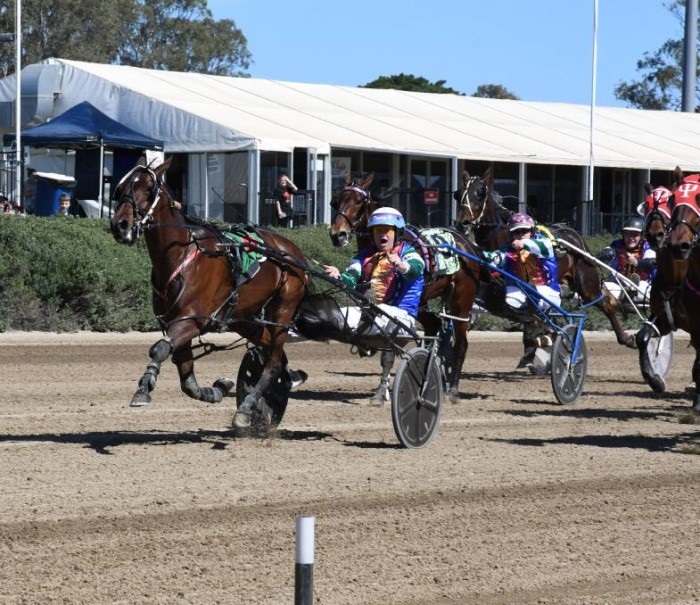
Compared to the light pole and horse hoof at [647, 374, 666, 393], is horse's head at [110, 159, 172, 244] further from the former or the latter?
the light pole

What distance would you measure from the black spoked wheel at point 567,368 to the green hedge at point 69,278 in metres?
5.36

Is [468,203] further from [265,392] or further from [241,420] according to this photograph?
[241,420]

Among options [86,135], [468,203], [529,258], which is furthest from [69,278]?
[529,258]

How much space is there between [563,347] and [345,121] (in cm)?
1708

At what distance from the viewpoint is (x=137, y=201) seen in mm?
9000

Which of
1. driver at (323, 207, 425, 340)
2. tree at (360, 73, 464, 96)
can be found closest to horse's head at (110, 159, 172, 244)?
driver at (323, 207, 425, 340)

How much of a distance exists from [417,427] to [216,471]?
1.56 m

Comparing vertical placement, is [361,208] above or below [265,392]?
above

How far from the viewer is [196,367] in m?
14.3

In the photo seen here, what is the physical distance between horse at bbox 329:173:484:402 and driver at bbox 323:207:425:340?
107 centimetres

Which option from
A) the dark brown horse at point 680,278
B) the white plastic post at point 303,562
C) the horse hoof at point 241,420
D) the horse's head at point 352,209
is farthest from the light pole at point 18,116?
the white plastic post at point 303,562

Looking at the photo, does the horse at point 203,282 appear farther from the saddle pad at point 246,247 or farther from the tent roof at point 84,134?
the tent roof at point 84,134

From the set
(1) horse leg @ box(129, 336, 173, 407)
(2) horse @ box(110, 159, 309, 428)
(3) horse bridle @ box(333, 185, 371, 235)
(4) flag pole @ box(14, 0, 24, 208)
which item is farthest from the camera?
(4) flag pole @ box(14, 0, 24, 208)

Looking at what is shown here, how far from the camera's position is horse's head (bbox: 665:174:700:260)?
31.0 ft
